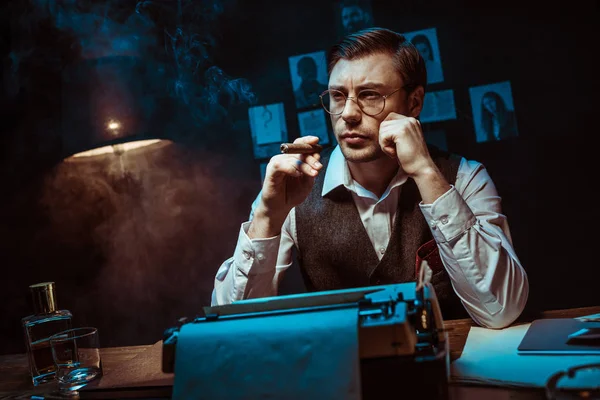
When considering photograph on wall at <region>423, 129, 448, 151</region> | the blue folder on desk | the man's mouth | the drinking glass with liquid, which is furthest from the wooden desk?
photograph on wall at <region>423, 129, 448, 151</region>

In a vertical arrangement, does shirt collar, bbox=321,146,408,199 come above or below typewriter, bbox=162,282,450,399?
above

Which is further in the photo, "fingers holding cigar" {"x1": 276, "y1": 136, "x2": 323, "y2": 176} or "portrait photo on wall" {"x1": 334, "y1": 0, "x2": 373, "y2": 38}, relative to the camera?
"portrait photo on wall" {"x1": 334, "y1": 0, "x2": 373, "y2": 38}

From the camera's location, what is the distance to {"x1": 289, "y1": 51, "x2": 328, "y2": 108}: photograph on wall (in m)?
3.05

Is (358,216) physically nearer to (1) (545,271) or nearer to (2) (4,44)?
(1) (545,271)

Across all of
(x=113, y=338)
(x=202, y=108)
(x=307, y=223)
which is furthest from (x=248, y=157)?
(x=113, y=338)

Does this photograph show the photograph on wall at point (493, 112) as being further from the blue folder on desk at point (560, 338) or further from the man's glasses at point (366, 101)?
the blue folder on desk at point (560, 338)

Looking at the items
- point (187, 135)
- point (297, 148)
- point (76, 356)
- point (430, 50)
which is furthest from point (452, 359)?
point (187, 135)

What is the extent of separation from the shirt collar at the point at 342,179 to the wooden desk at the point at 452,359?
0.67 meters

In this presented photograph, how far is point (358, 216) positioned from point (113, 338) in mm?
2000

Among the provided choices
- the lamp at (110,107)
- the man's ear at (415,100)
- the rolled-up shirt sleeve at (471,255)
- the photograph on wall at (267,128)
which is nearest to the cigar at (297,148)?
the rolled-up shirt sleeve at (471,255)

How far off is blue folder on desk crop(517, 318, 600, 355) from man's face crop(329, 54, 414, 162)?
35.8 inches

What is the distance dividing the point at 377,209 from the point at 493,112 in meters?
0.88

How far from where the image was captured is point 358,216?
2.33 m

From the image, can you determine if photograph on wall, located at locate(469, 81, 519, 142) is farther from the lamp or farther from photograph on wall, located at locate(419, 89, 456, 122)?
the lamp
